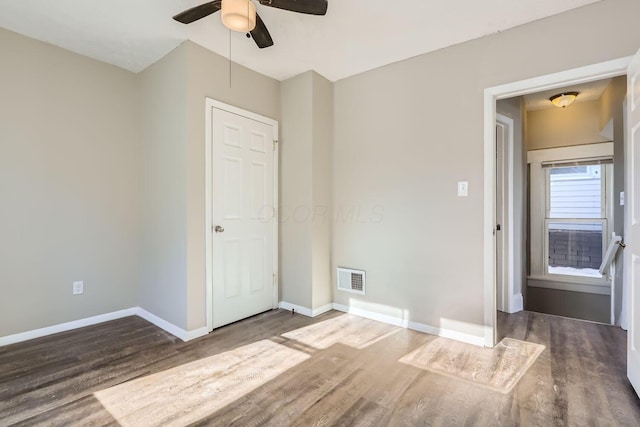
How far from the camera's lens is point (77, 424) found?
158 cm

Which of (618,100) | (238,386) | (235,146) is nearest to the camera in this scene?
Answer: (238,386)

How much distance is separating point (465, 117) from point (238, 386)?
2.68 m

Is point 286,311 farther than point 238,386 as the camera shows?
Yes

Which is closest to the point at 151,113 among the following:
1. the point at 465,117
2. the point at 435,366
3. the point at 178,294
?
the point at 178,294

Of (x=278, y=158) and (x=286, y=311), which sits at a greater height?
(x=278, y=158)

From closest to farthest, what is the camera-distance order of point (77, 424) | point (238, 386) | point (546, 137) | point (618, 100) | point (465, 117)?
point (77, 424) → point (238, 386) → point (465, 117) → point (618, 100) → point (546, 137)

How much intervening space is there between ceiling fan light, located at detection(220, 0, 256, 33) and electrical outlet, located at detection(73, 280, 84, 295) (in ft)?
8.91

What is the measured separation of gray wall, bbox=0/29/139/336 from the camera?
2529 millimetres

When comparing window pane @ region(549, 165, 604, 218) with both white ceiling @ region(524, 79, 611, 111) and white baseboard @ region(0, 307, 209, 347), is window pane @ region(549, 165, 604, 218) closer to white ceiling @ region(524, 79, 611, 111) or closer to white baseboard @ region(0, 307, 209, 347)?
white ceiling @ region(524, 79, 611, 111)

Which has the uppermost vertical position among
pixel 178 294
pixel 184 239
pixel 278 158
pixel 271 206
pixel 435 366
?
pixel 278 158

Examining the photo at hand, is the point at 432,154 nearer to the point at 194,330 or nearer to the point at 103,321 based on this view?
the point at 194,330

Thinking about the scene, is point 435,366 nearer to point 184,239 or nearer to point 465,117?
point 465,117

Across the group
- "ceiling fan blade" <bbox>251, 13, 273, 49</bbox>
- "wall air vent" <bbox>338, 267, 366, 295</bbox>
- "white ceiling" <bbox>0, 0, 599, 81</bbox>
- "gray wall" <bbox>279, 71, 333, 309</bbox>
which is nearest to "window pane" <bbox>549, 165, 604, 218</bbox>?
"white ceiling" <bbox>0, 0, 599, 81</bbox>

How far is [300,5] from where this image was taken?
71.6 inches
